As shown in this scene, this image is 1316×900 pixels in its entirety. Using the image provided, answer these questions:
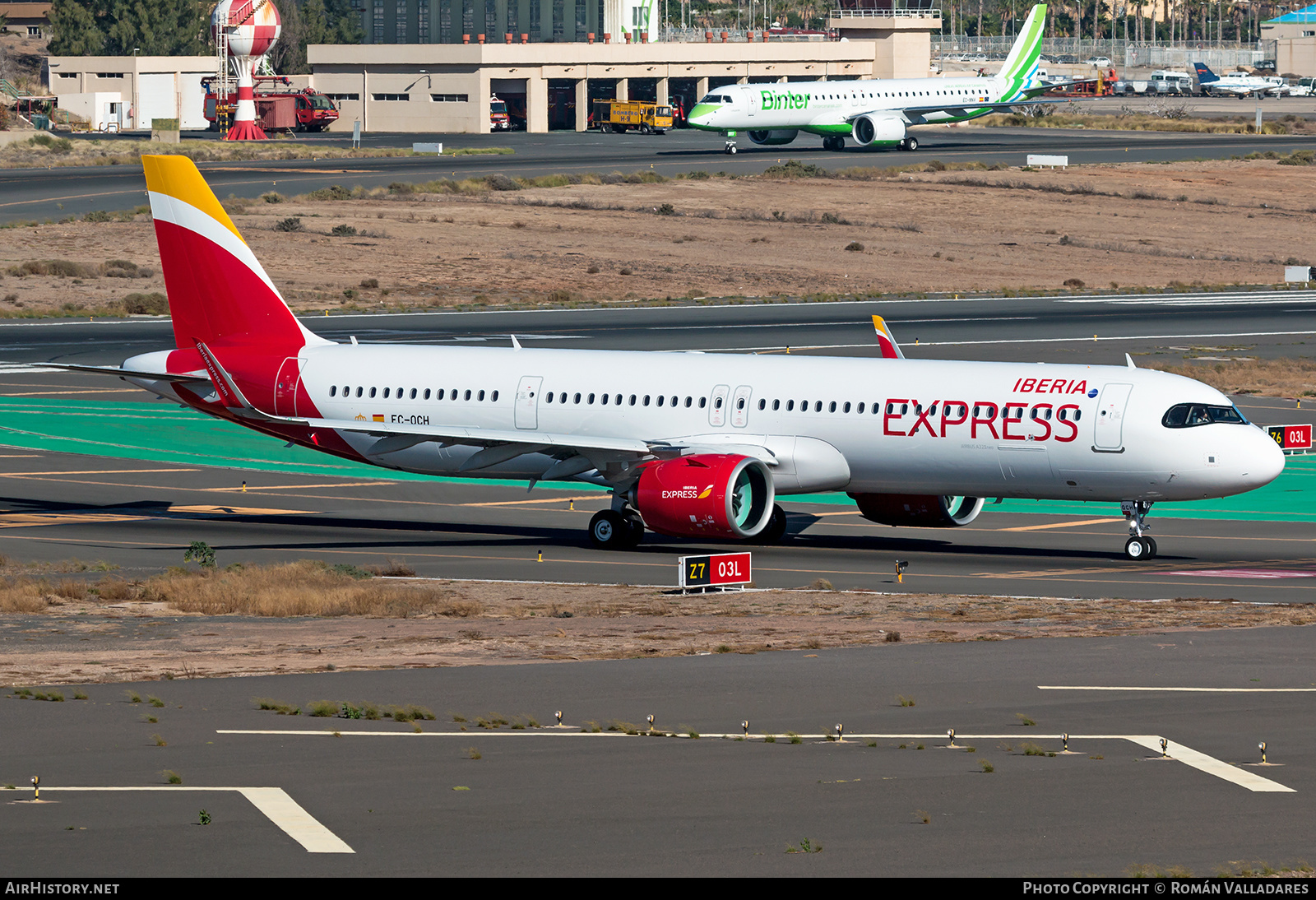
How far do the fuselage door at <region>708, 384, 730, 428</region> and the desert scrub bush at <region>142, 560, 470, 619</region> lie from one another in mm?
8629

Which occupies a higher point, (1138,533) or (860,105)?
(860,105)

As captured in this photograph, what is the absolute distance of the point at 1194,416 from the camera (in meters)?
39.0

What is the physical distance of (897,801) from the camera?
19.7 meters

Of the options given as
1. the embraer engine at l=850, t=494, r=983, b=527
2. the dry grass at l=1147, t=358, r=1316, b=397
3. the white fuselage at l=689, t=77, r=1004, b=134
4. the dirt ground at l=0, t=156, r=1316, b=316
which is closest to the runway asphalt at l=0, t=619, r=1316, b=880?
the embraer engine at l=850, t=494, r=983, b=527

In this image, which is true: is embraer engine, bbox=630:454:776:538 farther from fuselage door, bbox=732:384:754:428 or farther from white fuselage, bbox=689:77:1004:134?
white fuselage, bbox=689:77:1004:134

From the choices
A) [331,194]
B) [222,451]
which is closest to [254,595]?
[222,451]

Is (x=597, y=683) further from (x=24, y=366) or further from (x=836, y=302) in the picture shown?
(x=836, y=302)

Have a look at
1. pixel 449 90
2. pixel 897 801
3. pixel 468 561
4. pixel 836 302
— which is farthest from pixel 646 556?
pixel 449 90

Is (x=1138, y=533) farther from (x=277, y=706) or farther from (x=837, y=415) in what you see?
(x=277, y=706)

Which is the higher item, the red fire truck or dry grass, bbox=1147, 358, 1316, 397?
the red fire truck

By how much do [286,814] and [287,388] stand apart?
2782 cm

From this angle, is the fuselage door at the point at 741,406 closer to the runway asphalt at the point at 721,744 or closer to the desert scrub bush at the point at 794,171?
the runway asphalt at the point at 721,744

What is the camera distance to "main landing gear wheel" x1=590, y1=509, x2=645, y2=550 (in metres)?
42.4

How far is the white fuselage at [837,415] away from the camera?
1543 inches
